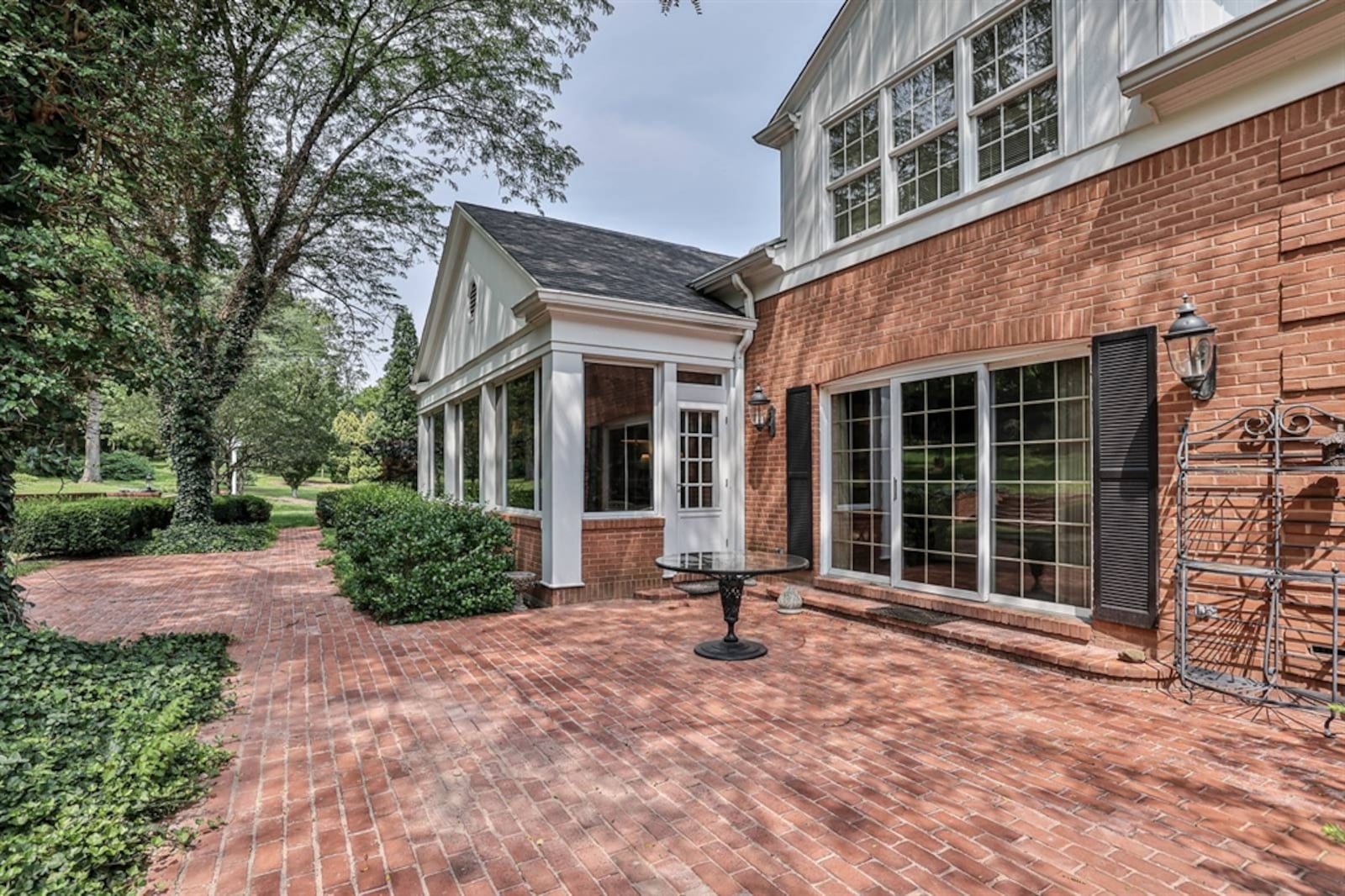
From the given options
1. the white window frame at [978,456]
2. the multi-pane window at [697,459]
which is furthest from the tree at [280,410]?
the white window frame at [978,456]

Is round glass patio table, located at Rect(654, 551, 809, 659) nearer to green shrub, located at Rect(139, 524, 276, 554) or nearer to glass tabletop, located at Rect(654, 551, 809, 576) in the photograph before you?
glass tabletop, located at Rect(654, 551, 809, 576)

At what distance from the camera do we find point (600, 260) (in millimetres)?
9859

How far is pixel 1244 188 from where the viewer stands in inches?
173

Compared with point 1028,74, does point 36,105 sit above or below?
below

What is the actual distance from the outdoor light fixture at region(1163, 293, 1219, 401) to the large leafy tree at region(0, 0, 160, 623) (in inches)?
294

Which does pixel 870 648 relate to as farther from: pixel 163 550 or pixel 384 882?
pixel 163 550

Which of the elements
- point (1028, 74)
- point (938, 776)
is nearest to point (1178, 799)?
point (938, 776)

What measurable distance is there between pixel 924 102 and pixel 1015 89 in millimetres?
1068

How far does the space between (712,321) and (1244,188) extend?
17.7 feet

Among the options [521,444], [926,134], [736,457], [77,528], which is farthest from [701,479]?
[77,528]

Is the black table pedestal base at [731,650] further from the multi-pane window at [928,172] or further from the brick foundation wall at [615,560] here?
the multi-pane window at [928,172]

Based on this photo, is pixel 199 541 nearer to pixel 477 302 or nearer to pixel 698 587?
pixel 477 302

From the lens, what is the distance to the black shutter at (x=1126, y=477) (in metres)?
4.77

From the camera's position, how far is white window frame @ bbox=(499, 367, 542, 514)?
8242 millimetres
